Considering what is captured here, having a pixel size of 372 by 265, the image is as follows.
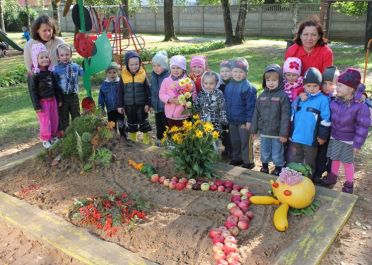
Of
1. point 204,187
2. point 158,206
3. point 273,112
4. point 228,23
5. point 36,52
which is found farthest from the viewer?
point 228,23

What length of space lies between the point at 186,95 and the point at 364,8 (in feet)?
64.7

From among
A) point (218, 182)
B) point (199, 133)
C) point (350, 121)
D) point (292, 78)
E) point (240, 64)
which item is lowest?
point (218, 182)

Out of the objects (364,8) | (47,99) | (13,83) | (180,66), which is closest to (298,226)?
(180,66)

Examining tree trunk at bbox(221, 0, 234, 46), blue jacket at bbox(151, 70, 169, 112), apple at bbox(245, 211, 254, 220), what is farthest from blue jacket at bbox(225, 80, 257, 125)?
tree trunk at bbox(221, 0, 234, 46)

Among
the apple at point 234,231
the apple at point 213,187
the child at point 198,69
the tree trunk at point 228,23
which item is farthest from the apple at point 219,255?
the tree trunk at point 228,23

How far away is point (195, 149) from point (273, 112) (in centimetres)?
91

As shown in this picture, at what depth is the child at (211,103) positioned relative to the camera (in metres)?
4.39

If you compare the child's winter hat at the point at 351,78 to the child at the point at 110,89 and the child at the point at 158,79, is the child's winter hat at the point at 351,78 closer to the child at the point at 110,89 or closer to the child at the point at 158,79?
the child at the point at 158,79

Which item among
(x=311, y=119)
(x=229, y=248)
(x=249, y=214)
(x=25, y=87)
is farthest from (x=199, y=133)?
(x=25, y=87)

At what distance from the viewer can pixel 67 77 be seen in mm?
5039

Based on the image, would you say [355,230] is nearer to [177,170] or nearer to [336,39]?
[177,170]

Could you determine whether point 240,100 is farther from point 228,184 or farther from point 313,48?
point 228,184

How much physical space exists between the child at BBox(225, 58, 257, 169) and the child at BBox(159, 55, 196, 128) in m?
0.45

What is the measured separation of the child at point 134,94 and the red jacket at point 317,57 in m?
1.90
